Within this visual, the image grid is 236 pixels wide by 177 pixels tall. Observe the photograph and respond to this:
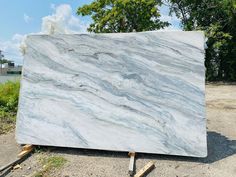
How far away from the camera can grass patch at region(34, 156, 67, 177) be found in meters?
3.25

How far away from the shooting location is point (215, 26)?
13508 mm

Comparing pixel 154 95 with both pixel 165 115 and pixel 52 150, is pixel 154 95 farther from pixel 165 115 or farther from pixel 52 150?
pixel 52 150

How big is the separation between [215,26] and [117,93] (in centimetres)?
1110

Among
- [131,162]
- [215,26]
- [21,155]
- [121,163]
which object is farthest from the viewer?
[215,26]

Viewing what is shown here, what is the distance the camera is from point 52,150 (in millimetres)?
3881

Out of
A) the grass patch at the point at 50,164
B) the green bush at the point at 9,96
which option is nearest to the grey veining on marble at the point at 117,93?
the grass patch at the point at 50,164

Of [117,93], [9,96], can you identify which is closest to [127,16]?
[9,96]

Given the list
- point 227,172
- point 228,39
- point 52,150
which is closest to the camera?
point 227,172

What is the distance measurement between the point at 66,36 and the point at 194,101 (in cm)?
186

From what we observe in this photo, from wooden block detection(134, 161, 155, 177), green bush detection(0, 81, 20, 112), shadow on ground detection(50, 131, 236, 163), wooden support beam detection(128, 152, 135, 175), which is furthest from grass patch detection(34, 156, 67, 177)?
green bush detection(0, 81, 20, 112)

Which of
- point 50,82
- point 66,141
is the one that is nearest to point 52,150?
point 66,141

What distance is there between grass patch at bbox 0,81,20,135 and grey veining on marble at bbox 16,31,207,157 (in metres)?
1.42

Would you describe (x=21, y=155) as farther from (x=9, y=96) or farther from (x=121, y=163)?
(x=9, y=96)

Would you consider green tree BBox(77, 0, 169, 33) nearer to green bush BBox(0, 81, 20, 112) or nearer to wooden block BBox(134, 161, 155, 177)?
green bush BBox(0, 81, 20, 112)
